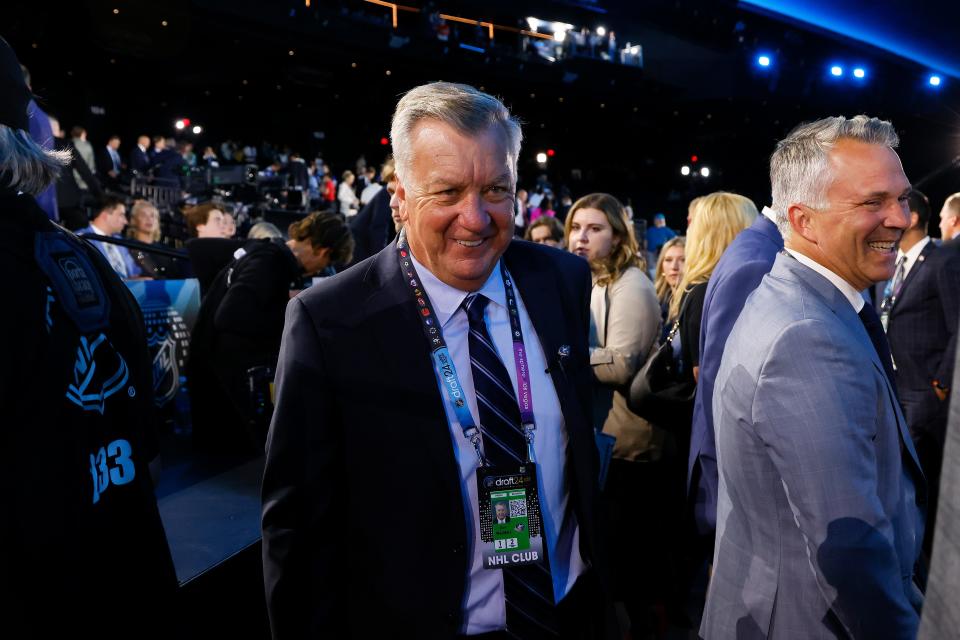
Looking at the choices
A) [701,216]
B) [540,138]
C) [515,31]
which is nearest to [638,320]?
[701,216]

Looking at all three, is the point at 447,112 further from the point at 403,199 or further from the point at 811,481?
the point at 811,481

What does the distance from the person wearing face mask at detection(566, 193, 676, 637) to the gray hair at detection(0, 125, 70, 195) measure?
2154 mm

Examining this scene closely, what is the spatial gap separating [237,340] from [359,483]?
2.21m

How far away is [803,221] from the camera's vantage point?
5.47 feet

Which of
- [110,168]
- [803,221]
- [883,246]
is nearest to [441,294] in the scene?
[803,221]

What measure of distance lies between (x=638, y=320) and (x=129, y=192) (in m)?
11.6

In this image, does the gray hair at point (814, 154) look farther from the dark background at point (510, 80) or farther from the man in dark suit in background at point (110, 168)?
the dark background at point (510, 80)

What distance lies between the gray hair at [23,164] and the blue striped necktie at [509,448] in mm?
931

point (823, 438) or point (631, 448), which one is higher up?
point (823, 438)

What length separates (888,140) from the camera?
1.62m

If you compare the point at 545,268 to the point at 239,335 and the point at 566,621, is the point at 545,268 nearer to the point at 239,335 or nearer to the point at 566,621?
the point at 566,621

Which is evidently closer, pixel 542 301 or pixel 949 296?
pixel 542 301

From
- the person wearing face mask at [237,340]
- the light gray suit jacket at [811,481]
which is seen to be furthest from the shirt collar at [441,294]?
the person wearing face mask at [237,340]

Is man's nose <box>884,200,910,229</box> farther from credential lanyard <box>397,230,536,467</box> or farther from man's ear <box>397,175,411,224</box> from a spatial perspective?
man's ear <box>397,175,411,224</box>
